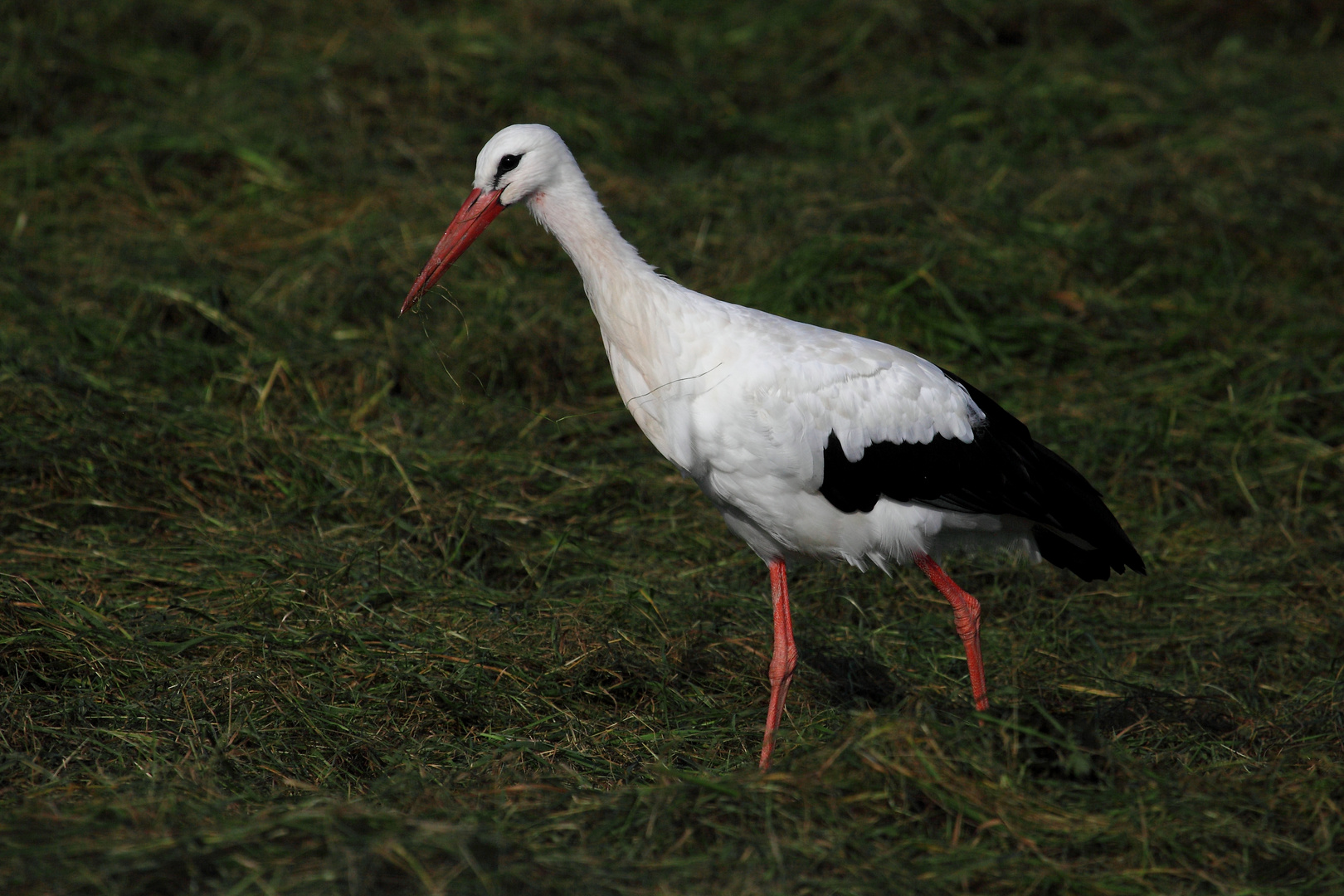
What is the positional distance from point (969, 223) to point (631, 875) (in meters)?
4.84

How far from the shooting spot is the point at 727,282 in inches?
259

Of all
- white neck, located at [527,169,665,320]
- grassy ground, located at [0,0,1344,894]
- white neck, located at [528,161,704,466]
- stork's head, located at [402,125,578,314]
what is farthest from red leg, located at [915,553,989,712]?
stork's head, located at [402,125,578,314]

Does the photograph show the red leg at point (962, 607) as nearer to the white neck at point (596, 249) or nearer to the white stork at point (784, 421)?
the white stork at point (784, 421)

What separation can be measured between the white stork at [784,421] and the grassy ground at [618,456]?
0.55 m

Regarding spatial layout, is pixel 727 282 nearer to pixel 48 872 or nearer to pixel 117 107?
pixel 117 107

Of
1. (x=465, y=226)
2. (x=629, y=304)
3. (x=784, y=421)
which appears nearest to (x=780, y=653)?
(x=784, y=421)

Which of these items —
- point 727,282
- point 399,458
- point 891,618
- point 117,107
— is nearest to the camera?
point 891,618

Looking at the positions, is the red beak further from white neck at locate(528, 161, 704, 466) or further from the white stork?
white neck at locate(528, 161, 704, 466)

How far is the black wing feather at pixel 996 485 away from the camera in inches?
161

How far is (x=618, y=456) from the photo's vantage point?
5742 mm

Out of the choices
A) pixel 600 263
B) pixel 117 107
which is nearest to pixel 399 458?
pixel 600 263

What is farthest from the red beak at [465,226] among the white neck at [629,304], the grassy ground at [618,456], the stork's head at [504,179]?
the grassy ground at [618,456]

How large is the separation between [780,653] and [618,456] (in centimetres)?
169

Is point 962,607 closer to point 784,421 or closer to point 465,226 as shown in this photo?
point 784,421
